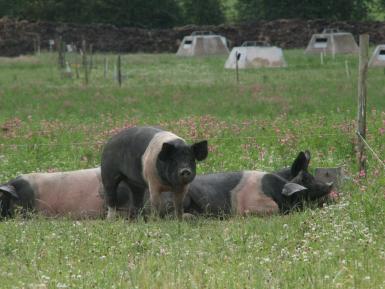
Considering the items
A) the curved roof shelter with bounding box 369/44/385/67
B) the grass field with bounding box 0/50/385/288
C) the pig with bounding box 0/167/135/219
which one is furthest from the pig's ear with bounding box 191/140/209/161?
the curved roof shelter with bounding box 369/44/385/67

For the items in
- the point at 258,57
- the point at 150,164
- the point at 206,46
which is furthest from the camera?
the point at 206,46

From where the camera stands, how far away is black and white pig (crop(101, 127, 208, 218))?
34.2 feet

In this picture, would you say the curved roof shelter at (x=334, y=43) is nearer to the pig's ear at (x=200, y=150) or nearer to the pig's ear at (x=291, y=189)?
the pig's ear at (x=291, y=189)

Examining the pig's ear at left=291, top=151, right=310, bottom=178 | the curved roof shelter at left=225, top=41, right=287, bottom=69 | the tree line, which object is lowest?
the curved roof shelter at left=225, top=41, right=287, bottom=69

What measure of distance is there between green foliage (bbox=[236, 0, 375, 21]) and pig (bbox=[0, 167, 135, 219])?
5733cm

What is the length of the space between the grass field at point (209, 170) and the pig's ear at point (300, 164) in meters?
0.54

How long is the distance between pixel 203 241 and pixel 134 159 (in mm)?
2371

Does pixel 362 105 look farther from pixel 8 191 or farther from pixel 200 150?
pixel 8 191

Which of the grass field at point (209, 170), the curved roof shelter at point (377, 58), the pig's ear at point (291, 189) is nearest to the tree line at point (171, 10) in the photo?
the curved roof shelter at point (377, 58)

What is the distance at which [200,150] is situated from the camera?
10617 mm

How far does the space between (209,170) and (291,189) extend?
7.09ft

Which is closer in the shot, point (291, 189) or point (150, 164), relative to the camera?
point (150, 164)

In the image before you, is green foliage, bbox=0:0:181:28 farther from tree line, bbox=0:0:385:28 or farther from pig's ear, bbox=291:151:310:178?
pig's ear, bbox=291:151:310:178

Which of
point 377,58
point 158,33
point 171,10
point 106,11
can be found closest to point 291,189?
point 377,58
